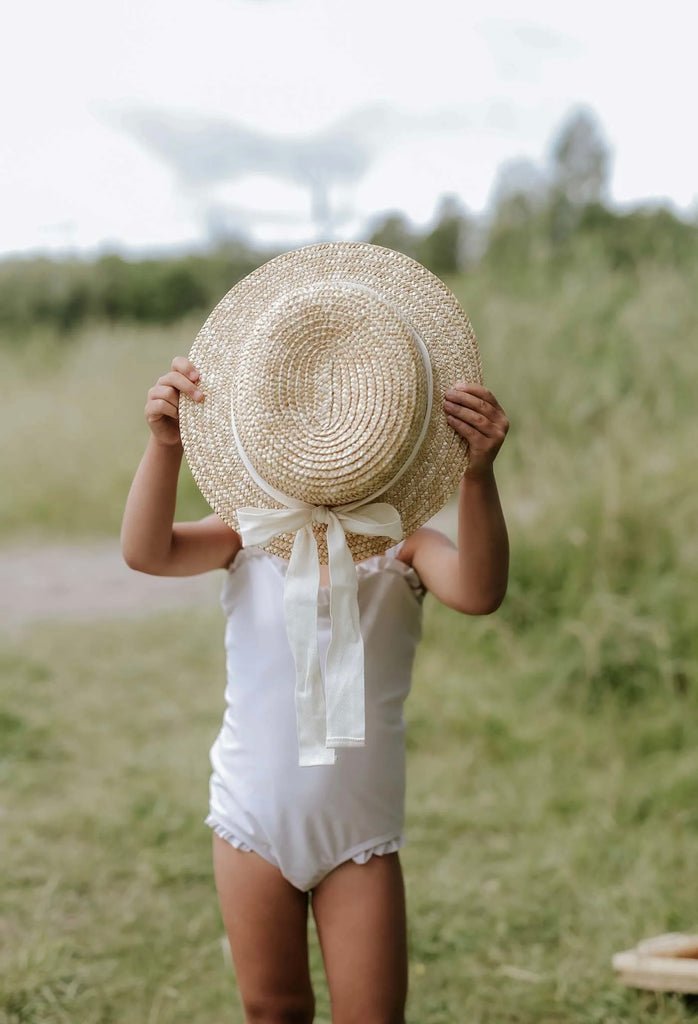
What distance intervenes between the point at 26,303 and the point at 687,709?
6.57 metres

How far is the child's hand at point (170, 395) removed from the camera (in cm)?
133

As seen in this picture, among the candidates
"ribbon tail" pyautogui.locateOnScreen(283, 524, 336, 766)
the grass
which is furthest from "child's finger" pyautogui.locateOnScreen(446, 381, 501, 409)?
the grass

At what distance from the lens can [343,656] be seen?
1.30 m

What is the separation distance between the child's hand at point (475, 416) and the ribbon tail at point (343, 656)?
7.9 inches

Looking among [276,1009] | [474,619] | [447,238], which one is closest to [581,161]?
[447,238]

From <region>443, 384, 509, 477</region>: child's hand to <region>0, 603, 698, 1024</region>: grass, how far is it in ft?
4.54

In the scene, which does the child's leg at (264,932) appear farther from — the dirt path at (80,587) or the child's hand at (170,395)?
the dirt path at (80,587)

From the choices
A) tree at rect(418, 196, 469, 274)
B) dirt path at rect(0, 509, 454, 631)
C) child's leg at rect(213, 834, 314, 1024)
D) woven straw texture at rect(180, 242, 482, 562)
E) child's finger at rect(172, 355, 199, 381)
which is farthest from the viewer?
tree at rect(418, 196, 469, 274)

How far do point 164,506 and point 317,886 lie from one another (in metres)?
0.61

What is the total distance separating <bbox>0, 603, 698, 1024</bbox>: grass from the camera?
213 centimetres

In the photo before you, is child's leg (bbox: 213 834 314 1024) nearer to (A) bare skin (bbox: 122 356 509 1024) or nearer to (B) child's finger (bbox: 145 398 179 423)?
(A) bare skin (bbox: 122 356 509 1024)

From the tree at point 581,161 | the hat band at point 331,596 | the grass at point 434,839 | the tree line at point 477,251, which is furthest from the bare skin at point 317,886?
the tree at point 581,161

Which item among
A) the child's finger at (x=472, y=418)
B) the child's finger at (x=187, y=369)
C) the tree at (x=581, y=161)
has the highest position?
the tree at (x=581, y=161)

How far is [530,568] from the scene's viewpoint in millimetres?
3764
